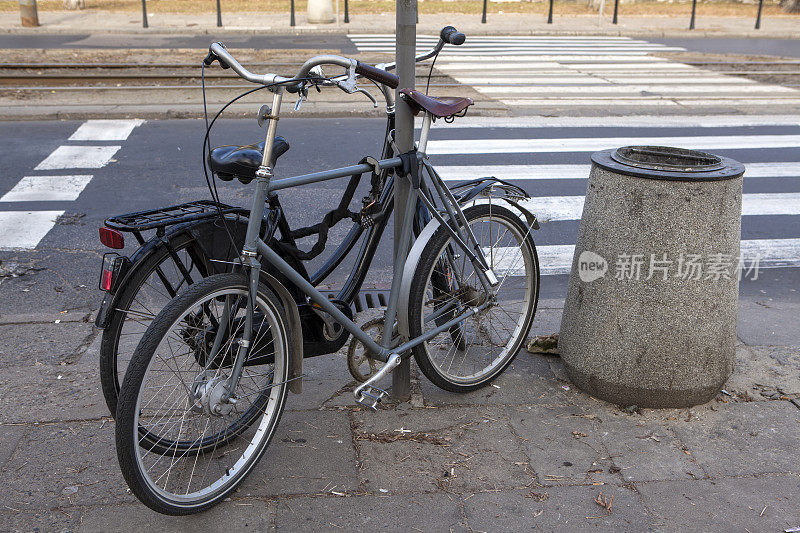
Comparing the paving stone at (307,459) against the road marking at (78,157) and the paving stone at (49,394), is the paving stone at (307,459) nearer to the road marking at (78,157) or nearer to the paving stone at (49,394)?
the paving stone at (49,394)

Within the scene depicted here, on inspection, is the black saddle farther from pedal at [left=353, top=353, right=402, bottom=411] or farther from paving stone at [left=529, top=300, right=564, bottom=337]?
paving stone at [left=529, top=300, right=564, bottom=337]

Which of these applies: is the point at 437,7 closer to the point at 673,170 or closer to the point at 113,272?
the point at 673,170

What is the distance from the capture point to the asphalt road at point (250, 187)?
583 centimetres

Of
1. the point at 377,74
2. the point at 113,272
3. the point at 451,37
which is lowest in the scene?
the point at 113,272

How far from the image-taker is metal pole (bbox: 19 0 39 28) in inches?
743

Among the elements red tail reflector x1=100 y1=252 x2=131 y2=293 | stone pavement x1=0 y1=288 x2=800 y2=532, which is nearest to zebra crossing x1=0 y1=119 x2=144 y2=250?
stone pavement x1=0 y1=288 x2=800 y2=532

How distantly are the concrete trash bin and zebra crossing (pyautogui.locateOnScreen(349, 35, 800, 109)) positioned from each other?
8.07 m

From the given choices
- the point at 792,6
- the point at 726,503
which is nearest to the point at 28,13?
the point at 726,503

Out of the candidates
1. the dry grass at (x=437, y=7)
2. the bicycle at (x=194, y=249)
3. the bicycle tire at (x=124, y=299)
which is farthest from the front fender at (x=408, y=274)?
the dry grass at (x=437, y=7)

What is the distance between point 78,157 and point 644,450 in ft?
23.1

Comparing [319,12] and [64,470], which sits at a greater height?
[319,12]

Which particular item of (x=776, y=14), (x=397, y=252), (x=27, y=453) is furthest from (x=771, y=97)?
(x=776, y=14)

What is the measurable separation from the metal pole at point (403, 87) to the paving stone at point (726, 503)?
50.2 inches

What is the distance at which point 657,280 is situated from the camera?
3.62 meters
